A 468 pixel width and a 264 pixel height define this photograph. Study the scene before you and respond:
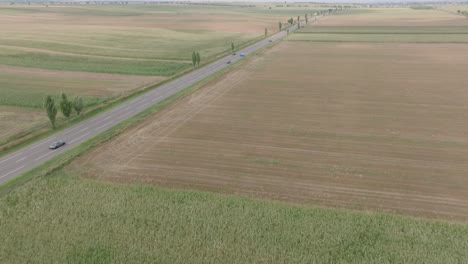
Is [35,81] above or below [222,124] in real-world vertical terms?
above

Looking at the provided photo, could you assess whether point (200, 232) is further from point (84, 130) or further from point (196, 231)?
point (84, 130)

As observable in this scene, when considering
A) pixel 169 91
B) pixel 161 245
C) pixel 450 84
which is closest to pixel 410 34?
pixel 450 84

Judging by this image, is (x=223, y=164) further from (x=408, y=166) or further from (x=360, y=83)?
(x=360, y=83)

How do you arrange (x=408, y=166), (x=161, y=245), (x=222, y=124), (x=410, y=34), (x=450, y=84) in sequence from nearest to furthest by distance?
(x=161, y=245) → (x=408, y=166) → (x=222, y=124) → (x=450, y=84) → (x=410, y=34)

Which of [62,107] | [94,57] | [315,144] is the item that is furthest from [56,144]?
[94,57]

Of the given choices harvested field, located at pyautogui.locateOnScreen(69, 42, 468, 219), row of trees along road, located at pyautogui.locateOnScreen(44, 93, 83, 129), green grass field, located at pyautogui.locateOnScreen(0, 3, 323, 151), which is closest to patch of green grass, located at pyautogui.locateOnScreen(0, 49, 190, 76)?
green grass field, located at pyautogui.locateOnScreen(0, 3, 323, 151)

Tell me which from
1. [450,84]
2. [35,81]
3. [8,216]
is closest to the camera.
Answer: [8,216]
